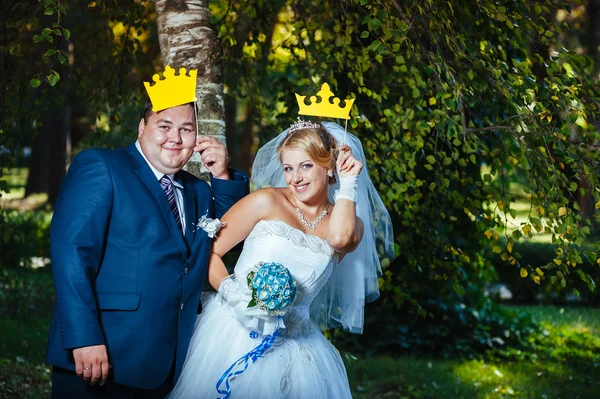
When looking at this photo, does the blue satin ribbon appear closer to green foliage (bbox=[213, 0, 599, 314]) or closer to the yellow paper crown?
the yellow paper crown

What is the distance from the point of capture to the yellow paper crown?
10.5 feet

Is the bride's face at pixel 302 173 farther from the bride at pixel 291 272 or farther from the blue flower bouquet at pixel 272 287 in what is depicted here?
the blue flower bouquet at pixel 272 287

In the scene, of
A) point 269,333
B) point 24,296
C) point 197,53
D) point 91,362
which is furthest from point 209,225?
point 24,296

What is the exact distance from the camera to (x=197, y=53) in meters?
4.19

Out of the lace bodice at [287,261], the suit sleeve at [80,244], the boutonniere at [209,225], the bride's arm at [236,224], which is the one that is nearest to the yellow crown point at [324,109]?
the bride's arm at [236,224]

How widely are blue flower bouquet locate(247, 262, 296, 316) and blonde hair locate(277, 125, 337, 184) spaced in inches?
24.2

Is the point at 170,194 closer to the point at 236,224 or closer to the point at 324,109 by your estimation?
the point at 236,224

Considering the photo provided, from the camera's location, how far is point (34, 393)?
562 cm

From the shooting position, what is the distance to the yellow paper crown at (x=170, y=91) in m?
3.19

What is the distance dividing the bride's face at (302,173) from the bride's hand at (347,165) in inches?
5.4

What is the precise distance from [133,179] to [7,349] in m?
4.54

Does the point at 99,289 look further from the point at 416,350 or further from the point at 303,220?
the point at 416,350

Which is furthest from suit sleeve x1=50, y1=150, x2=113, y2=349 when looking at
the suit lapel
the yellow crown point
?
the yellow crown point

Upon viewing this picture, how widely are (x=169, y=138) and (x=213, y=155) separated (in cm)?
50
